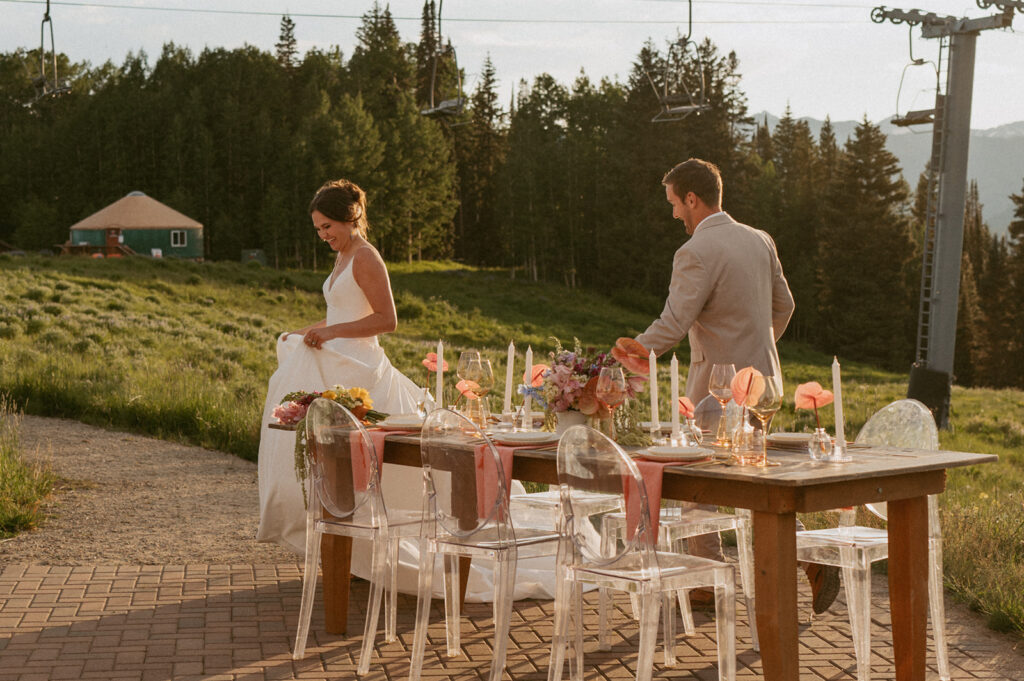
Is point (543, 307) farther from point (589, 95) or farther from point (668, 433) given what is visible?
point (668, 433)

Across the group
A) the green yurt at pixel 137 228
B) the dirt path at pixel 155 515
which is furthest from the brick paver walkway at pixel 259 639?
the green yurt at pixel 137 228

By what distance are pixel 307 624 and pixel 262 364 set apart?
47.2 ft

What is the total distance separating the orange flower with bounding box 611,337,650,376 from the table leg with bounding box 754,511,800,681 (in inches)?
37.6

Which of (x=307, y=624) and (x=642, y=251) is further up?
(x=642, y=251)

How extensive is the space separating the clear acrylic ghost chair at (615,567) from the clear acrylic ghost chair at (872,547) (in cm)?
77

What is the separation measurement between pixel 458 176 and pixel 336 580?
6251 cm

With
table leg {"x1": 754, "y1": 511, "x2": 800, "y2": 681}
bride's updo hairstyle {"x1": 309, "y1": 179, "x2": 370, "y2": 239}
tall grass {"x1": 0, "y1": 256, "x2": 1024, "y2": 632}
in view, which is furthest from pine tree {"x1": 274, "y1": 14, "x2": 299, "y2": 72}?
table leg {"x1": 754, "y1": 511, "x2": 800, "y2": 681}

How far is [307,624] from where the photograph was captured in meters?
5.10

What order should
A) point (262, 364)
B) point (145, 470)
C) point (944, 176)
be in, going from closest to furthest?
point (145, 470)
point (944, 176)
point (262, 364)

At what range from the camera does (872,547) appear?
15.5 ft

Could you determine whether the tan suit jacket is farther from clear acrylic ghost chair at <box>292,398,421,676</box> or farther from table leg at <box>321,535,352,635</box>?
table leg at <box>321,535,352,635</box>

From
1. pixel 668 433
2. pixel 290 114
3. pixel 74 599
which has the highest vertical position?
pixel 290 114

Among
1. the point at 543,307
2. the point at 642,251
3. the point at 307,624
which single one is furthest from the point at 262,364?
the point at 642,251

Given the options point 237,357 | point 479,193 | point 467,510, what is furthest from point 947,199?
point 479,193
